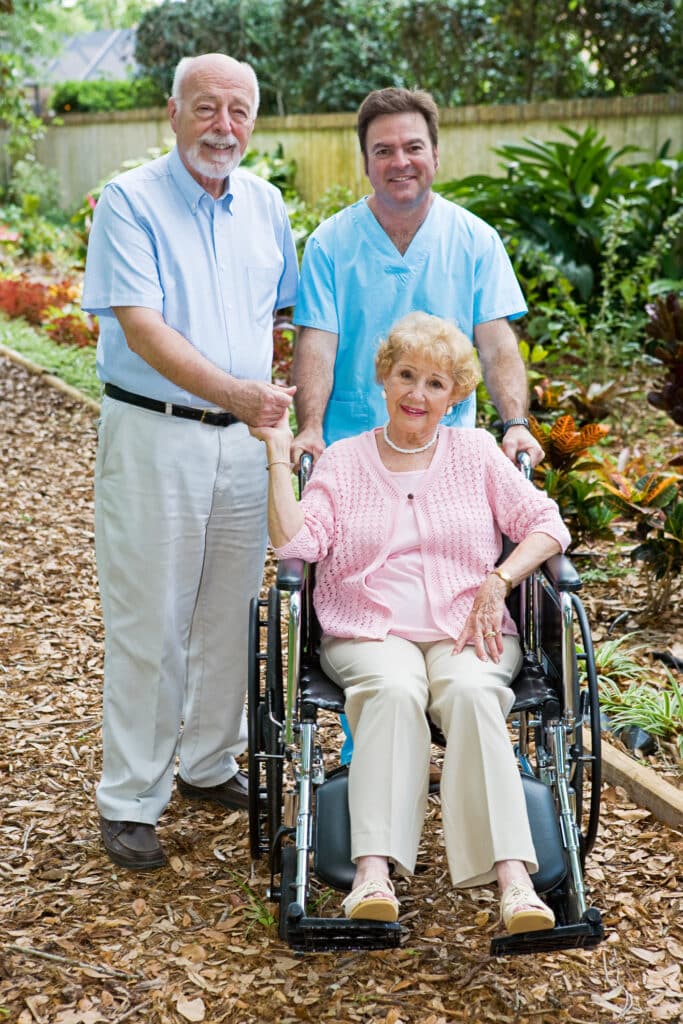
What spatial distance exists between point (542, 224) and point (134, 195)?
212 inches

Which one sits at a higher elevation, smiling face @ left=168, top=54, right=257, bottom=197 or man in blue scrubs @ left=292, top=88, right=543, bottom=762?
smiling face @ left=168, top=54, right=257, bottom=197

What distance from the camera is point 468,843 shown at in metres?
2.32

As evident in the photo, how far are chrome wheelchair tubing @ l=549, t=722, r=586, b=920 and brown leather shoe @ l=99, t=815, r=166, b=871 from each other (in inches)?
41.6

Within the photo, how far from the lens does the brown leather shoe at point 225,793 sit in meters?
3.21

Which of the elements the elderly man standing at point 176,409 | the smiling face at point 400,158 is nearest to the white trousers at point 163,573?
the elderly man standing at point 176,409

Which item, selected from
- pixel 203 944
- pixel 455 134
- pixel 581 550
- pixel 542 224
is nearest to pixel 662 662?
pixel 581 550

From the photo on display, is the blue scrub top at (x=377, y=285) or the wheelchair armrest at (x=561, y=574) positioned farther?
the blue scrub top at (x=377, y=285)

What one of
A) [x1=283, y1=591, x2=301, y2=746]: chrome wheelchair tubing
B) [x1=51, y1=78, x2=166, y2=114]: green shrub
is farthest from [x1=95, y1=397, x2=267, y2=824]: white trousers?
[x1=51, y1=78, x2=166, y2=114]: green shrub

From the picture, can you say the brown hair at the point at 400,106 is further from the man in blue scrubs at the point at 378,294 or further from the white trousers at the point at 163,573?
the white trousers at the point at 163,573

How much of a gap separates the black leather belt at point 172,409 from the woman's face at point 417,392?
392mm

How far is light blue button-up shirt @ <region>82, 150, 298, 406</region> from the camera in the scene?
8.83 ft

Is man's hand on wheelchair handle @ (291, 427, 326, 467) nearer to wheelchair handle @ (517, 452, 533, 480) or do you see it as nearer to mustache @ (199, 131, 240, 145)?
wheelchair handle @ (517, 452, 533, 480)

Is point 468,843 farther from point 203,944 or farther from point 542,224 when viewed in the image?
point 542,224

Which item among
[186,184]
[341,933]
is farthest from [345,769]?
[186,184]
